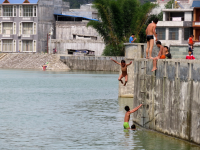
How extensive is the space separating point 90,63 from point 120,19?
33.9ft

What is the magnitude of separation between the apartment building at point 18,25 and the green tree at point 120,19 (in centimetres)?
2368

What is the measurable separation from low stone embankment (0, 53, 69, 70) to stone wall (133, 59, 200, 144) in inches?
2776

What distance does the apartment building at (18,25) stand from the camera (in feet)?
347

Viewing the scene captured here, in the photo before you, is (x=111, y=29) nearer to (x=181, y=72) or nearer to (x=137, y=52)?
(x=137, y=52)

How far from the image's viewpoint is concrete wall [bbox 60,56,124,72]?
87100 millimetres

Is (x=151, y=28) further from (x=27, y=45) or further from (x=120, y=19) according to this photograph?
(x=27, y=45)

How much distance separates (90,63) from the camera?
8881 centimetres

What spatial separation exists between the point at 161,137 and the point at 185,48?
369 inches

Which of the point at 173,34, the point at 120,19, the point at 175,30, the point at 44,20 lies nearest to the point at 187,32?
the point at 175,30

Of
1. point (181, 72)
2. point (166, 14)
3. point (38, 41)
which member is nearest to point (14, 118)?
point (181, 72)

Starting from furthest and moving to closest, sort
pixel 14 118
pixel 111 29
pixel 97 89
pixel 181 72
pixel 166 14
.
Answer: pixel 111 29, pixel 166 14, pixel 97 89, pixel 14 118, pixel 181 72

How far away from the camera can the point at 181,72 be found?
18.4 metres

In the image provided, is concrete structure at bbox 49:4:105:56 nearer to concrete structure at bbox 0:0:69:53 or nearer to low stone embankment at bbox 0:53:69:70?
concrete structure at bbox 0:0:69:53

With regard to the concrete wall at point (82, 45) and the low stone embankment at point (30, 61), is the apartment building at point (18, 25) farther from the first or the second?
the concrete wall at point (82, 45)
